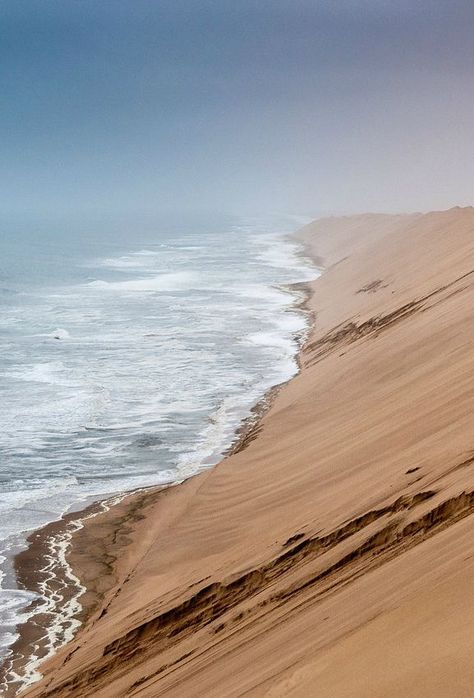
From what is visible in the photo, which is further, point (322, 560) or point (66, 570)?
point (66, 570)

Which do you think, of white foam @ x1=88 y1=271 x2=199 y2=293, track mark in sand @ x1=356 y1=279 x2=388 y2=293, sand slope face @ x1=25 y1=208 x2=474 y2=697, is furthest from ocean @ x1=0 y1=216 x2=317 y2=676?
track mark in sand @ x1=356 y1=279 x2=388 y2=293

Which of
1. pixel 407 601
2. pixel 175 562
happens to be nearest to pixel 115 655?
pixel 175 562

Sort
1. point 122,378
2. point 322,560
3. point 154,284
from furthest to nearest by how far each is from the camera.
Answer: point 154,284
point 122,378
point 322,560

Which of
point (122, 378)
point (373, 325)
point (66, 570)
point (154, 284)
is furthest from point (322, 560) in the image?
point (154, 284)

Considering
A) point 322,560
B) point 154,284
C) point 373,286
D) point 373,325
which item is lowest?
point 322,560

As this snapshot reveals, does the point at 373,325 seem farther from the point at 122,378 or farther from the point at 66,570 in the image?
the point at 66,570

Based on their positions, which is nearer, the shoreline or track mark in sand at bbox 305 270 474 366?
the shoreline

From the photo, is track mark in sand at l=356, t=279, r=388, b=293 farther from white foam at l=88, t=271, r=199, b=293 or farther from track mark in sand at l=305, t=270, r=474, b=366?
white foam at l=88, t=271, r=199, b=293

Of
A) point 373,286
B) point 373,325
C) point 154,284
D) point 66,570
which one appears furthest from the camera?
point 154,284
